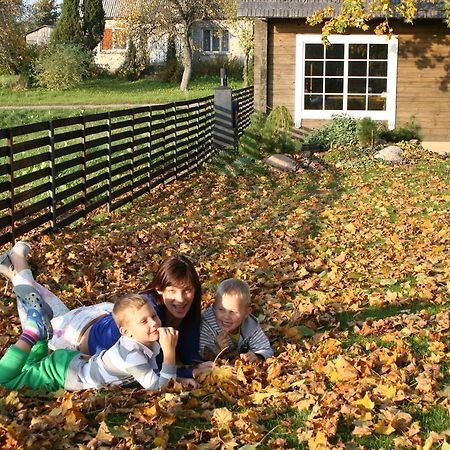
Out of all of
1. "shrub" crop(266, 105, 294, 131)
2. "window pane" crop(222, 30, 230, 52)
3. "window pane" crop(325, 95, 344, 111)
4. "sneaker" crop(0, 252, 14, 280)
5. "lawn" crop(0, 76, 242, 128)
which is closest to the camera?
"sneaker" crop(0, 252, 14, 280)

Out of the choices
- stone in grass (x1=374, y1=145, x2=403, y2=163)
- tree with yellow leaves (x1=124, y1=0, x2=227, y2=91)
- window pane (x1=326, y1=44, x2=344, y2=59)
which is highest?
tree with yellow leaves (x1=124, y1=0, x2=227, y2=91)

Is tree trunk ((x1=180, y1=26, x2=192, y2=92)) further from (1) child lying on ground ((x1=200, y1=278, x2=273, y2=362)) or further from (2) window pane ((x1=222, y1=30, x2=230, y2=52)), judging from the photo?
(1) child lying on ground ((x1=200, y1=278, x2=273, y2=362))

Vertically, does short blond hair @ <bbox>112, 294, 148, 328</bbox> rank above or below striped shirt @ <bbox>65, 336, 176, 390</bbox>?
above

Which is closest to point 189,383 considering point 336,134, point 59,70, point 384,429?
point 384,429

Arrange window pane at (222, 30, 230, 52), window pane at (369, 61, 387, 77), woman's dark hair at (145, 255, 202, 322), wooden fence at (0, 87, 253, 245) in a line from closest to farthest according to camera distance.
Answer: woman's dark hair at (145, 255, 202, 322) → wooden fence at (0, 87, 253, 245) → window pane at (369, 61, 387, 77) → window pane at (222, 30, 230, 52)

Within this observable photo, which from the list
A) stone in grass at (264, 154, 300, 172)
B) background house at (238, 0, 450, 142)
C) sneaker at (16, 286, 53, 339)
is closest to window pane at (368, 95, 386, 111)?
background house at (238, 0, 450, 142)

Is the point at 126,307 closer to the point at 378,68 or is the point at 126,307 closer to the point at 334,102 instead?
the point at 334,102

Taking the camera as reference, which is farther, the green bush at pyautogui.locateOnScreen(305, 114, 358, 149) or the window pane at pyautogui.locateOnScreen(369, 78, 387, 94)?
the window pane at pyautogui.locateOnScreen(369, 78, 387, 94)

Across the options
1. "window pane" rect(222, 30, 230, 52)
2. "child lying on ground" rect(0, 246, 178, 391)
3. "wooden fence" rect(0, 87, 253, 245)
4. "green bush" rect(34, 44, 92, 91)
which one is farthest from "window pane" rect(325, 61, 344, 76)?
"window pane" rect(222, 30, 230, 52)

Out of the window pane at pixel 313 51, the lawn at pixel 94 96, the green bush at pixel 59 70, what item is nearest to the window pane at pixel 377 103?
the window pane at pixel 313 51

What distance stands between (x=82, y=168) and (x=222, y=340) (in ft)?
19.5

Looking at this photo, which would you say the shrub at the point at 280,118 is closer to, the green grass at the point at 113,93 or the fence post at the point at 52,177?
the fence post at the point at 52,177

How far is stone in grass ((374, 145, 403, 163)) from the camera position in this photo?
17516 millimetres

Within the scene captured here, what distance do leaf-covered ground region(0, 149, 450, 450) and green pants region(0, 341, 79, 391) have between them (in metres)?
0.09
